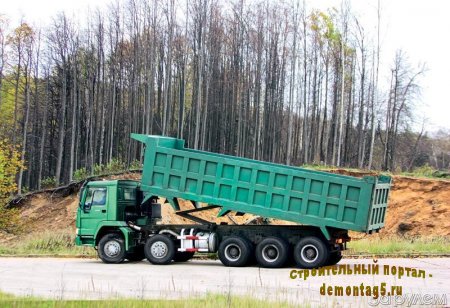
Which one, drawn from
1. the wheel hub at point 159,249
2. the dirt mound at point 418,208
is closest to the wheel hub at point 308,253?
the wheel hub at point 159,249

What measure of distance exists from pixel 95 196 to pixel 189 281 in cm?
602

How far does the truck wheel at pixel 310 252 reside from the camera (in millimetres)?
17609

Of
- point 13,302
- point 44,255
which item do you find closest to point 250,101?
point 44,255

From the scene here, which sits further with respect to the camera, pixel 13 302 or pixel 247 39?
pixel 247 39

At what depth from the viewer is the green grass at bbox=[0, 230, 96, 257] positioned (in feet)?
74.1

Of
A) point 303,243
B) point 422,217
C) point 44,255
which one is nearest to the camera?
point 303,243

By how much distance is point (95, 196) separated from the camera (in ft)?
64.2

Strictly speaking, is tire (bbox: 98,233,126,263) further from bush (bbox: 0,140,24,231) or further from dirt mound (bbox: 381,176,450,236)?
bush (bbox: 0,140,24,231)

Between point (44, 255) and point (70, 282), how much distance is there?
7790 mm

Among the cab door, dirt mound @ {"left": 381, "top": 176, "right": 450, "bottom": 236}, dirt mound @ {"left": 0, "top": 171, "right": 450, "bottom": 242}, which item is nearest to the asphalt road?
the cab door

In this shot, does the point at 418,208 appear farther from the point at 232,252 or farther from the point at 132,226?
the point at 132,226

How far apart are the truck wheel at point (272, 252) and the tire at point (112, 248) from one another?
163 inches

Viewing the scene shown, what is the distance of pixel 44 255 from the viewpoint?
21.7 meters

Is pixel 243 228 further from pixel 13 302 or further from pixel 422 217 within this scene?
pixel 422 217
